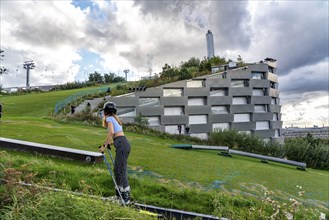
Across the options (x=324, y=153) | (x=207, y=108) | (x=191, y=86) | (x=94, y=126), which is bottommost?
(x=324, y=153)

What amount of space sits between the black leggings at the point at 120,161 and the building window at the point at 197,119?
21292 mm

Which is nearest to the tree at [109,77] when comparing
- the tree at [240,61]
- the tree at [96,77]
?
the tree at [96,77]

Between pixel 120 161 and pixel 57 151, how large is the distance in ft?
15.1

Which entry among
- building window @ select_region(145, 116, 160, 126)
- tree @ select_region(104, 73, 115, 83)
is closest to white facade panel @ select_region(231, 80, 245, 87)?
building window @ select_region(145, 116, 160, 126)

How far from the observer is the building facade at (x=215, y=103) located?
2394 cm

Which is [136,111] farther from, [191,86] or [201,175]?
[201,175]

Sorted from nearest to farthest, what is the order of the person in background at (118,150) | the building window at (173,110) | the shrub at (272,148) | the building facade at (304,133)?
1. the person in background at (118,150)
2. the shrub at (272,148)
3. the building window at (173,110)
4. the building facade at (304,133)

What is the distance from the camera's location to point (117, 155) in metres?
5.24

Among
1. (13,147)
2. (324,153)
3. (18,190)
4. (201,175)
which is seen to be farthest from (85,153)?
(324,153)

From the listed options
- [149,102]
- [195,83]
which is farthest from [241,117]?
[149,102]

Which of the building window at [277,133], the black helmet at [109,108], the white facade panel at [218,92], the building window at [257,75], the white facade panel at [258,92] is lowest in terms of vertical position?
the building window at [277,133]

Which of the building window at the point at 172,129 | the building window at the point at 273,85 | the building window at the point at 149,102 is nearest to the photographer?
the building window at the point at 149,102

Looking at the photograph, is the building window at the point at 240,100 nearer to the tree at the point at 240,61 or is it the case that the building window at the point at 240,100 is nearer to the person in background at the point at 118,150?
the tree at the point at 240,61

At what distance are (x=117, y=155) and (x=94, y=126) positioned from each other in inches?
549
